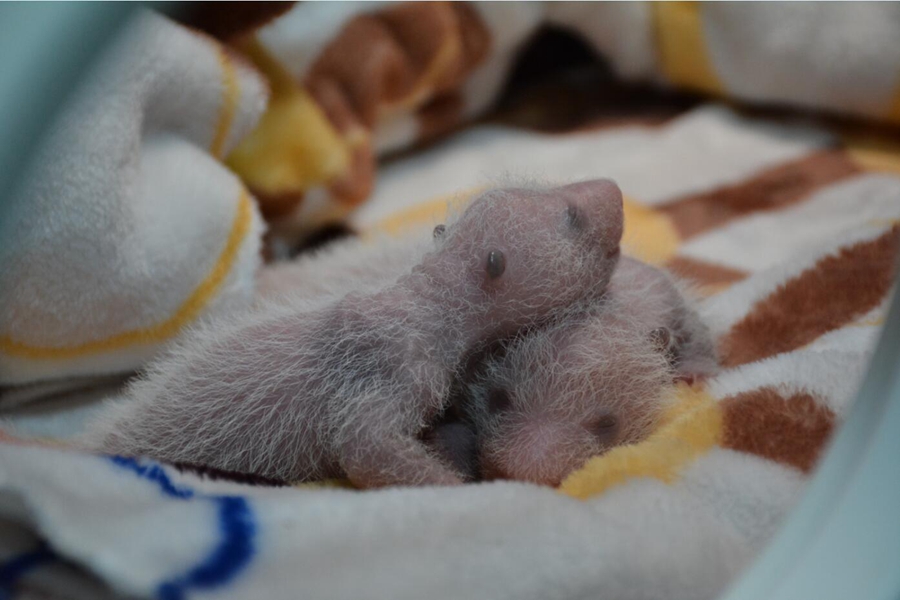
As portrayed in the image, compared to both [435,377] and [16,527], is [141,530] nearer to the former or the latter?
[16,527]

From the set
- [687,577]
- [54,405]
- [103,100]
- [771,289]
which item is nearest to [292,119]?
[103,100]

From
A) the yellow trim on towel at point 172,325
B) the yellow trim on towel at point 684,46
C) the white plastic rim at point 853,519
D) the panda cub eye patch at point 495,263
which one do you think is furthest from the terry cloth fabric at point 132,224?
the yellow trim on towel at point 684,46

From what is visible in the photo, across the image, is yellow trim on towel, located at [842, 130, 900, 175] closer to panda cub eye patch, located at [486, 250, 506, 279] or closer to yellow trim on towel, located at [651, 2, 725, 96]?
yellow trim on towel, located at [651, 2, 725, 96]

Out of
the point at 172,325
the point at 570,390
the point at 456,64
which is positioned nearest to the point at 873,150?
the point at 456,64

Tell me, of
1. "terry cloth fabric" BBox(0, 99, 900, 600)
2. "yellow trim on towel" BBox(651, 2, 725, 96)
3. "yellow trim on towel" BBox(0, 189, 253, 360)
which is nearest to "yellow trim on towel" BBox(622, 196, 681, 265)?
"terry cloth fabric" BBox(0, 99, 900, 600)

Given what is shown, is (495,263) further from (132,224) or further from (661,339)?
(132,224)

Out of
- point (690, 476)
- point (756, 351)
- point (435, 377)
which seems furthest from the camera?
point (756, 351)

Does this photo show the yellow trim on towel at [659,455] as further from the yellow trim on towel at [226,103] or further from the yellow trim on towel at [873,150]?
the yellow trim on towel at [873,150]
